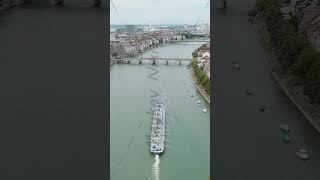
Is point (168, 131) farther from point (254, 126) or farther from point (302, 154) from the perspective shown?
point (302, 154)

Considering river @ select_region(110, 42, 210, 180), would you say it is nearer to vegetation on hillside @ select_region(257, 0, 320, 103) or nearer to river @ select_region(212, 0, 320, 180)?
river @ select_region(212, 0, 320, 180)

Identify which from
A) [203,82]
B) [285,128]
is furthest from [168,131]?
[203,82]

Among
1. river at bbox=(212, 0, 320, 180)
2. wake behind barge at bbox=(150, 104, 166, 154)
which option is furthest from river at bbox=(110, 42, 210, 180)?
river at bbox=(212, 0, 320, 180)

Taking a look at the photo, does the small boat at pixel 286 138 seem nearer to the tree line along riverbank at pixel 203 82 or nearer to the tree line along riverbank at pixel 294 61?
the tree line along riverbank at pixel 294 61
